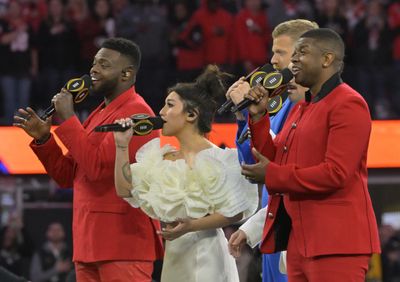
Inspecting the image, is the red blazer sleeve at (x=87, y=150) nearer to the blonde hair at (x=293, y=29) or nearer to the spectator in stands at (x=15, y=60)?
the blonde hair at (x=293, y=29)

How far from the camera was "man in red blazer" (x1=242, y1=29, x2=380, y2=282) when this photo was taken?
504 centimetres

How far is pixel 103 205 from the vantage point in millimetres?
6039

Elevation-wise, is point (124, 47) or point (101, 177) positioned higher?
point (124, 47)

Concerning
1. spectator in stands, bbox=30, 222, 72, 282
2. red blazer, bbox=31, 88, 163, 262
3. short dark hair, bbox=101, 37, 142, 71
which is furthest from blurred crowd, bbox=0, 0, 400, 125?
red blazer, bbox=31, 88, 163, 262

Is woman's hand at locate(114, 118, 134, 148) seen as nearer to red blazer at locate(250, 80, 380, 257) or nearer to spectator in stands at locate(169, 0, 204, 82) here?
red blazer at locate(250, 80, 380, 257)

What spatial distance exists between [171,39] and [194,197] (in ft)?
24.6

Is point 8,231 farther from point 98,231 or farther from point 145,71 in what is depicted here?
point 98,231

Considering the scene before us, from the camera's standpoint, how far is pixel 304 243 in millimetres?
5137

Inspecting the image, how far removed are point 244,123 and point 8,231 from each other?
7.14 metres

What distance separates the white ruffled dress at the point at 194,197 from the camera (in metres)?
5.80

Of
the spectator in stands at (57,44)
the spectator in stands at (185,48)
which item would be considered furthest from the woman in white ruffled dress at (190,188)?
the spectator in stands at (57,44)

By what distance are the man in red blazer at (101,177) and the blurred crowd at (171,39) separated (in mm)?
6268

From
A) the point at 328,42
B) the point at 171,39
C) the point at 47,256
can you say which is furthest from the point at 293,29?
the point at 171,39

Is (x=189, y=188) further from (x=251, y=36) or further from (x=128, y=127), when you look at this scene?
(x=251, y=36)
